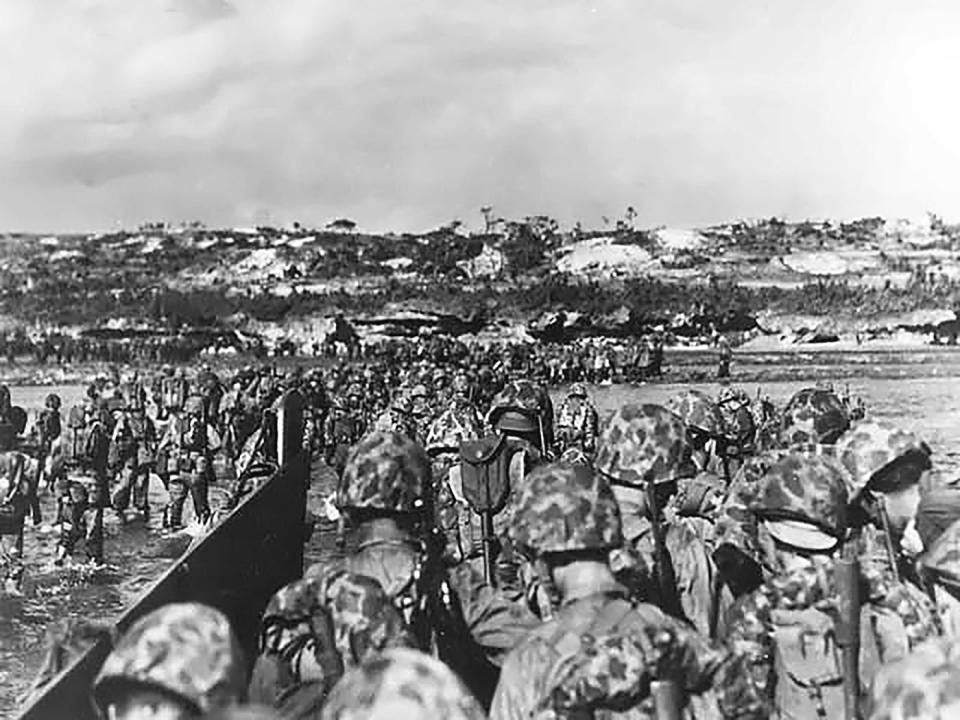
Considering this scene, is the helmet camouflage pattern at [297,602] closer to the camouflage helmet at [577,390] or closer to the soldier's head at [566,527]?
the soldier's head at [566,527]

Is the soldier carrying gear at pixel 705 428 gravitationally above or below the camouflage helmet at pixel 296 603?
above

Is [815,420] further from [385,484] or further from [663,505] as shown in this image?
[385,484]

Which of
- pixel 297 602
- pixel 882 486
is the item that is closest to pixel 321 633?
pixel 297 602

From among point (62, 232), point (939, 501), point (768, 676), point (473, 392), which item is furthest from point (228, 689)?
point (473, 392)

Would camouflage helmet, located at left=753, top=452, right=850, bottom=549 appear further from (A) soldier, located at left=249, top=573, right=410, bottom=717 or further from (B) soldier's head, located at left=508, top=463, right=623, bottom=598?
(A) soldier, located at left=249, top=573, right=410, bottom=717

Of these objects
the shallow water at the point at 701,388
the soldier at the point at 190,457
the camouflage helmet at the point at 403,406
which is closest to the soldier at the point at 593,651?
the shallow water at the point at 701,388
